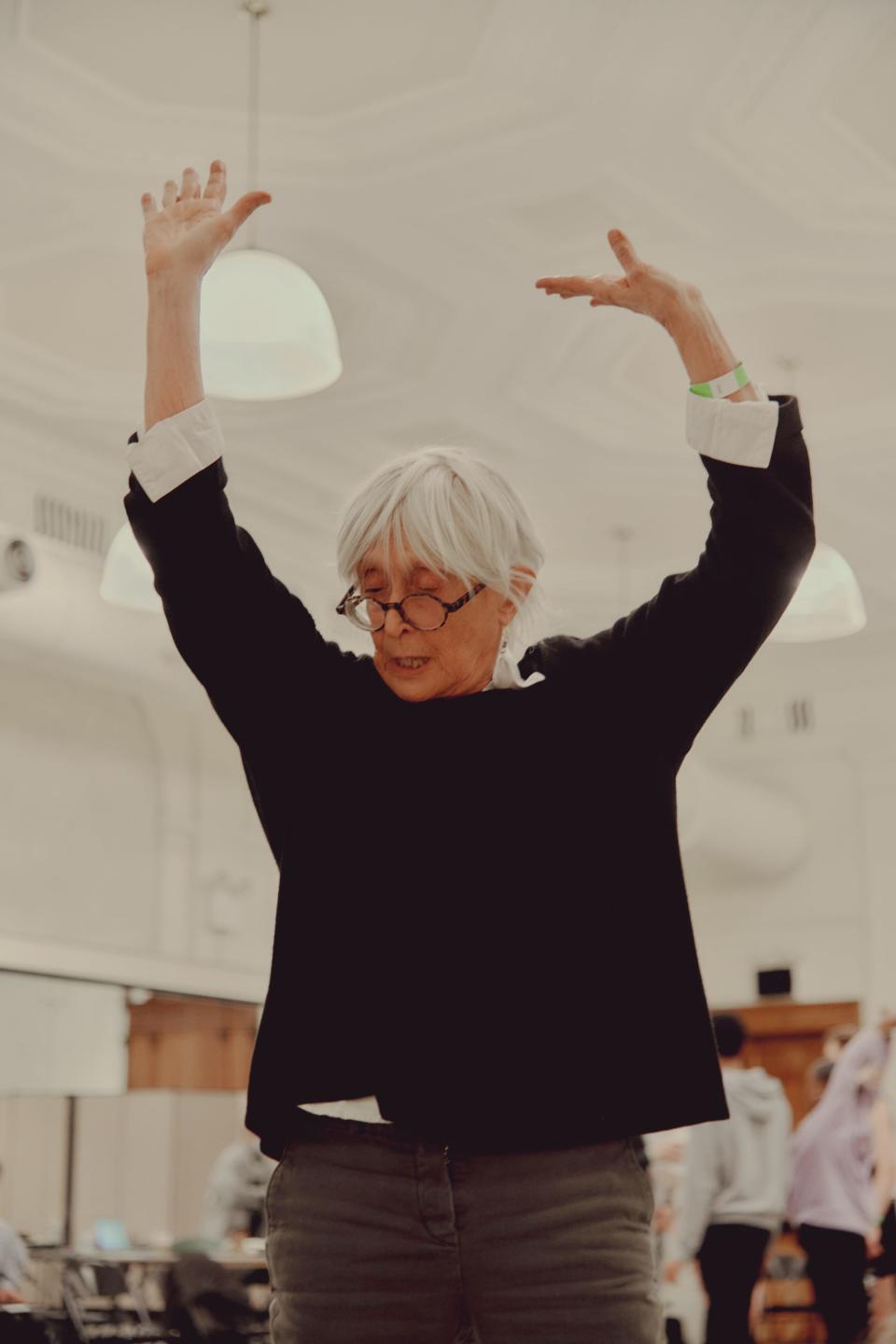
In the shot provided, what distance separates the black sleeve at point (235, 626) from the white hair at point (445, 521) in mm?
70

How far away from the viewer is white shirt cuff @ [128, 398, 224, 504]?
4.02 feet

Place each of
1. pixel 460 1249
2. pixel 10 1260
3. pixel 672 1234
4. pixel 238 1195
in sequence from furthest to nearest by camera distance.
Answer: pixel 238 1195 → pixel 10 1260 → pixel 672 1234 → pixel 460 1249

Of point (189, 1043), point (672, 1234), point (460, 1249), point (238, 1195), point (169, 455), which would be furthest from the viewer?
point (189, 1043)

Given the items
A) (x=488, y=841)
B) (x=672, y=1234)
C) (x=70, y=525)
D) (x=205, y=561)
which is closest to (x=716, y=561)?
(x=488, y=841)

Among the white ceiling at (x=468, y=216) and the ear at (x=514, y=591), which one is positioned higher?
the white ceiling at (x=468, y=216)

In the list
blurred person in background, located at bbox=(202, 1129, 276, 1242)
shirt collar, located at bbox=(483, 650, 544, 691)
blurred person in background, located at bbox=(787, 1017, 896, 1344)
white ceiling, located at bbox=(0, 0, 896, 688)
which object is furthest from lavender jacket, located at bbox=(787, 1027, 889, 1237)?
shirt collar, located at bbox=(483, 650, 544, 691)

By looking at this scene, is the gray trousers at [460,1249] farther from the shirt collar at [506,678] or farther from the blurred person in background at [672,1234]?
the blurred person in background at [672,1234]

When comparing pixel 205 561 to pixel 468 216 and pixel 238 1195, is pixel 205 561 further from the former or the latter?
pixel 238 1195

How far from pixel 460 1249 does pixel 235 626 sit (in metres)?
0.46

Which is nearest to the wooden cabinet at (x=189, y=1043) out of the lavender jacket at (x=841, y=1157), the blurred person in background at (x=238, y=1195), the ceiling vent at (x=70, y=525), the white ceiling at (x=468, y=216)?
the blurred person in background at (x=238, y=1195)

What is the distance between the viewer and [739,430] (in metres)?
1.22

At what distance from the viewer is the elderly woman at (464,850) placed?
1127 mm

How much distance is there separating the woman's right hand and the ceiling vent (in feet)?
20.3

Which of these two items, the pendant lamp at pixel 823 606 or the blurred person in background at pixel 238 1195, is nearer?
the pendant lamp at pixel 823 606
